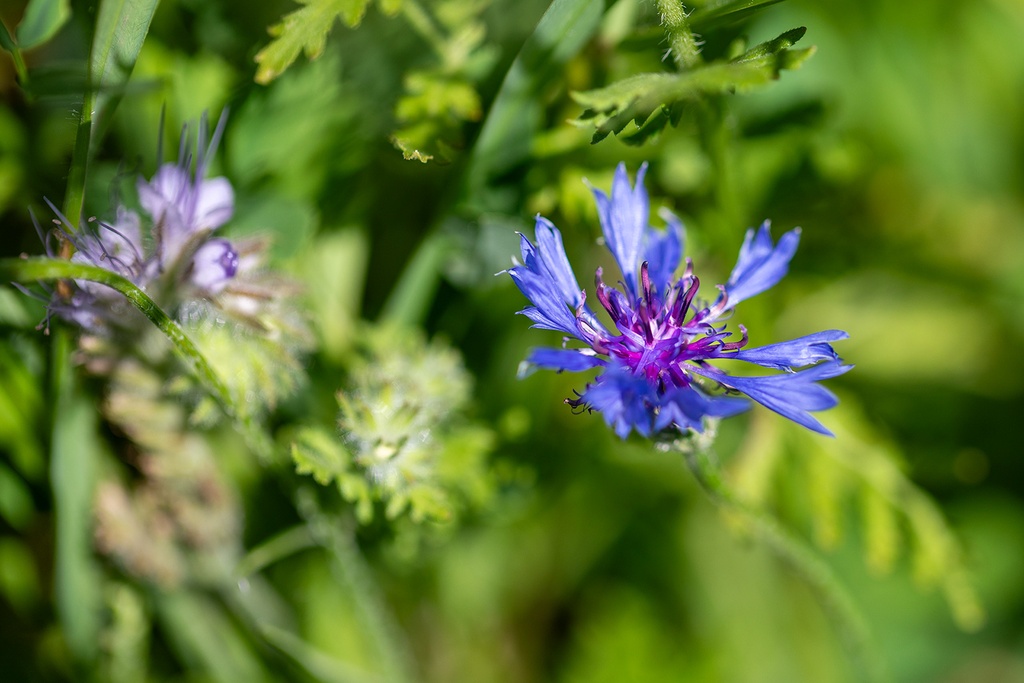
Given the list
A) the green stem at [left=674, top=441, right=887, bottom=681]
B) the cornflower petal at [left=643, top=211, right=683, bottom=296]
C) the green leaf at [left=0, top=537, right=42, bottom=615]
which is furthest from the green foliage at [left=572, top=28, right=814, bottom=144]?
the green leaf at [left=0, top=537, right=42, bottom=615]

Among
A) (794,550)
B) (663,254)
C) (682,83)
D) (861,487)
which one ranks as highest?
(682,83)

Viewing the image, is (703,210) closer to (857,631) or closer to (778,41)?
(778,41)

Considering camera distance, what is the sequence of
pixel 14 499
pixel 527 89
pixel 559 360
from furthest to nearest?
pixel 14 499 → pixel 527 89 → pixel 559 360

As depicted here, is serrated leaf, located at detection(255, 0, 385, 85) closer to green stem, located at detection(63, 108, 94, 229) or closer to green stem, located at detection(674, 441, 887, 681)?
green stem, located at detection(63, 108, 94, 229)

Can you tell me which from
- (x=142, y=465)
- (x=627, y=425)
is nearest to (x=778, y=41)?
(x=627, y=425)

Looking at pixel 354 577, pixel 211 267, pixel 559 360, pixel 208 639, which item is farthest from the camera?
pixel 208 639

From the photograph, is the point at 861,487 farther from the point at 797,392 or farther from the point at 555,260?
the point at 555,260

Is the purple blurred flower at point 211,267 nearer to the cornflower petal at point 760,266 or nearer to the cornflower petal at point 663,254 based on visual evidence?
the cornflower petal at point 663,254

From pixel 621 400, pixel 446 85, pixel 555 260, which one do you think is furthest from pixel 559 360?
pixel 446 85
